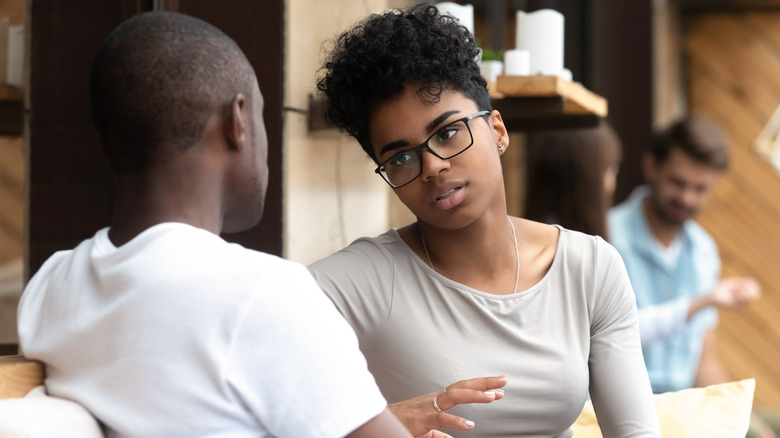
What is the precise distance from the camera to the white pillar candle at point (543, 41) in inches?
82.6

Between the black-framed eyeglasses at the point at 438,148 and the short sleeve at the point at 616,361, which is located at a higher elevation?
the black-framed eyeglasses at the point at 438,148

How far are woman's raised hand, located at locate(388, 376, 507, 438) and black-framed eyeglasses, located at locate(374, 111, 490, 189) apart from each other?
32 centimetres

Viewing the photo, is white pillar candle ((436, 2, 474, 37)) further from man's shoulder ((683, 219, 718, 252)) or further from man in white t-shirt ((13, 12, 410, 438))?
man's shoulder ((683, 219, 718, 252))

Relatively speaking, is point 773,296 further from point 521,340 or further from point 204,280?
point 204,280

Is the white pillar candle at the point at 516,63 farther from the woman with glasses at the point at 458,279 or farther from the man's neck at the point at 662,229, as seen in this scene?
the man's neck at the point at 662,229

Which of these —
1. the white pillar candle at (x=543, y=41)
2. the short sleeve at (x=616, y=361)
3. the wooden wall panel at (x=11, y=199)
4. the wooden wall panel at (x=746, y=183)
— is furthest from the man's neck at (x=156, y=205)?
the wooden wall panel at (x=746, y=183)

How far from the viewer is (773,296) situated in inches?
181

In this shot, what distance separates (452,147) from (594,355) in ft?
1.30

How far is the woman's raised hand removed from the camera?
1.16 m

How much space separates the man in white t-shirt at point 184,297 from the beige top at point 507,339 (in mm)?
439

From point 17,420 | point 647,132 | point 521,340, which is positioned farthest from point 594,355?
point 647,132

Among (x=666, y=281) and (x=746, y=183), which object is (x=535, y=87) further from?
(x=746, y=183)

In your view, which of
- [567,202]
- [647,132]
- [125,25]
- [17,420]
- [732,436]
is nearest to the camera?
[17,420]

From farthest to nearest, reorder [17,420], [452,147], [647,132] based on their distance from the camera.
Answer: [647,132], [452,147], [17,420]
